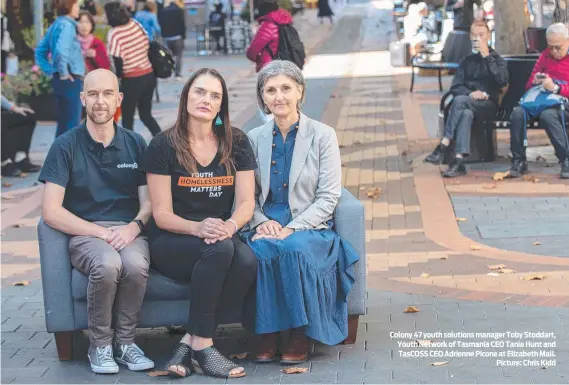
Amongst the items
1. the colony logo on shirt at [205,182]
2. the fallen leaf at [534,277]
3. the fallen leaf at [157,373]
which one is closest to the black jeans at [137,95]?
the fallen leaf at [534,277]

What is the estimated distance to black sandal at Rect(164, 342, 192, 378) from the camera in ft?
Answer: 17.9

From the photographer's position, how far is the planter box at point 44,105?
15492mm

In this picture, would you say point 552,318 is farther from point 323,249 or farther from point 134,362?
point 134,362

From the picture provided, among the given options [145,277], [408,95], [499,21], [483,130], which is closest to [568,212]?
[483,130]

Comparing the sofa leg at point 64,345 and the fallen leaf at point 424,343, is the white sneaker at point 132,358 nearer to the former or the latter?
the sofa leg at point 64,345

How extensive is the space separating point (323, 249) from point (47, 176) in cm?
142

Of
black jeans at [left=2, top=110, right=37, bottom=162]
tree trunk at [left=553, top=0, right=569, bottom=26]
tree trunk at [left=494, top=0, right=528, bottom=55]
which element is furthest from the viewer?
tree trunk at [left=553, top=0, right=569, bottom=26]

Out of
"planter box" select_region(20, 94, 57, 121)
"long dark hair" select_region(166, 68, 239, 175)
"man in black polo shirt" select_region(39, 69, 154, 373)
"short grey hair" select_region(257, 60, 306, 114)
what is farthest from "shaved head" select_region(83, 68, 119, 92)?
"planter box" select_region(20, 94, 57, 121)

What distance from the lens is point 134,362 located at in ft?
18.4

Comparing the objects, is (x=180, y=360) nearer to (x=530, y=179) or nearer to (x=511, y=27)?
(x=530, y=179)

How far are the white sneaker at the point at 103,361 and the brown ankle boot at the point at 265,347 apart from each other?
68 centimetres

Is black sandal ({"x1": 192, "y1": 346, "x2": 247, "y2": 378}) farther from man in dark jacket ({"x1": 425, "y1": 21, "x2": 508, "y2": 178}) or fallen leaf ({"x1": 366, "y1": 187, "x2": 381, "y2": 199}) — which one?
man in dark jacket ({"x1": 425, "y1": 21, "x2": 508, "y2": 178})

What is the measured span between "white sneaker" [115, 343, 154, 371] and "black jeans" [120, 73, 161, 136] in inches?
283

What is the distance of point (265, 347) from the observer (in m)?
5.70
